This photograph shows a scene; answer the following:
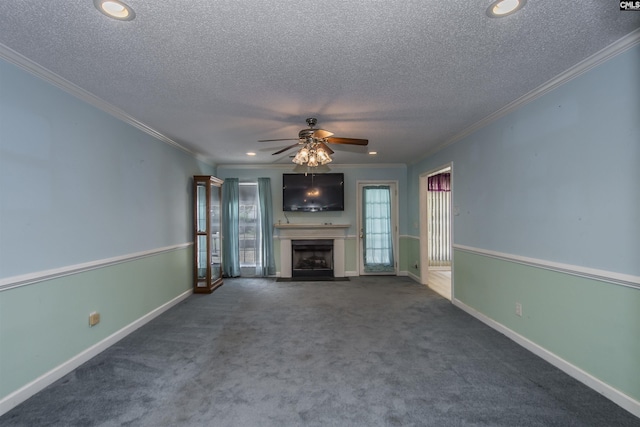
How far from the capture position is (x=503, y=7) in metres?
1.52

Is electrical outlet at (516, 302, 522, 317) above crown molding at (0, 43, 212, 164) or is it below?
below

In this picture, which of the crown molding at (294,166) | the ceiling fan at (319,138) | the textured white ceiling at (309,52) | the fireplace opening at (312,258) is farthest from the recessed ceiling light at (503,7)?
the fireplace opening at (312,258)

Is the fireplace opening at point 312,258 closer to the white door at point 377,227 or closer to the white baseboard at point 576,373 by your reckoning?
the white door at point 377,227

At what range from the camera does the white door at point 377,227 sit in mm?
6156

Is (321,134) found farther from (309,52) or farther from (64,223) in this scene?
(64,223)

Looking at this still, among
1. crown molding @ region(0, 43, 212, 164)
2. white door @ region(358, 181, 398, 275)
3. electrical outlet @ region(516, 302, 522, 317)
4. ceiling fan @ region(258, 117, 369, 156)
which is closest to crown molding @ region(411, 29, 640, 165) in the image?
ceiling fan @ region(258, 117, 369, 156)

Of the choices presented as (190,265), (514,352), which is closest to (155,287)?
(190,265)

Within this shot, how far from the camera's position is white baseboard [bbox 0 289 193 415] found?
189cm

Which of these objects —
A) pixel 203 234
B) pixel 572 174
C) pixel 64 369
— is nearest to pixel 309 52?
pixel 572 174

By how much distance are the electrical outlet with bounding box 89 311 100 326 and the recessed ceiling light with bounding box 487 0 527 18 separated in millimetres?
3782

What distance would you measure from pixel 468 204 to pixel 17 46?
4499mm

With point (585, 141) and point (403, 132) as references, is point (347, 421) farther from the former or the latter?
point (403, 132)

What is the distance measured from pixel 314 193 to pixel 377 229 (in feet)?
5.22

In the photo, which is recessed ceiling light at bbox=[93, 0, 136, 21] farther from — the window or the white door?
the white door
